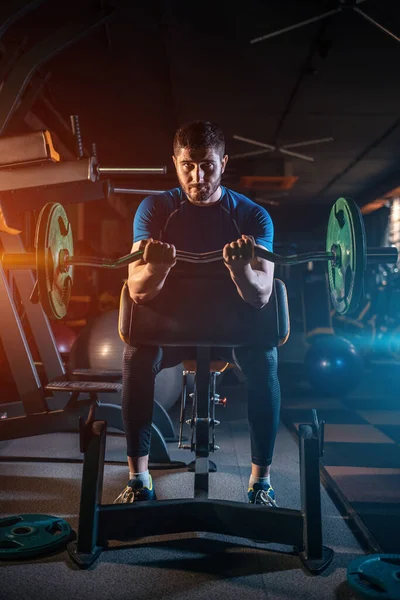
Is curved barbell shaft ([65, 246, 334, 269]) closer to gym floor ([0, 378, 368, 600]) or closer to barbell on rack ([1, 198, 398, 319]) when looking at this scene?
barbell on rack ([1, 198, 398, 319])

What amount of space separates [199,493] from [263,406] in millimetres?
314

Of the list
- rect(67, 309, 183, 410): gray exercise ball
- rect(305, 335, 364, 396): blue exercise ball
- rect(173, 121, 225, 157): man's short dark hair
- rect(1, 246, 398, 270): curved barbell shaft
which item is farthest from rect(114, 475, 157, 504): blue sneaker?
rect(305, 335, 364, 396): blue exercise ball

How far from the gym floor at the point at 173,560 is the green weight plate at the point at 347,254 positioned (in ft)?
2.28

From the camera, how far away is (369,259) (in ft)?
4.91

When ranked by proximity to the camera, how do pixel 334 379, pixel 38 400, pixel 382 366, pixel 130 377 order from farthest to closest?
pixel 382 366, pixel 334 379, pixel 38 400, pixel 130 377

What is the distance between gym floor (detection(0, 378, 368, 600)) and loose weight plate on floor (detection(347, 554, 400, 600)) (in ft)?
0.11

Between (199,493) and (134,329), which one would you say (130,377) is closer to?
(134,329)

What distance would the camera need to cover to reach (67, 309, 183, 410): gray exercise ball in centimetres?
295

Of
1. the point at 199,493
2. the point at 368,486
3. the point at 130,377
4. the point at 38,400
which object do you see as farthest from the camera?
the point at 38,400

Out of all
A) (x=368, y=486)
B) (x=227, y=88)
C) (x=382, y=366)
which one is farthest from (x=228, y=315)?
(x=382, y=366)

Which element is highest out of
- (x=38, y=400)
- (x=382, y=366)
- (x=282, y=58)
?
(x=282, y=58)

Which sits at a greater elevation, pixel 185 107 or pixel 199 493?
pixel 185 107

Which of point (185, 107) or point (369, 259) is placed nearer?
point (369, 259)

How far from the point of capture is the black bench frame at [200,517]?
133cm
